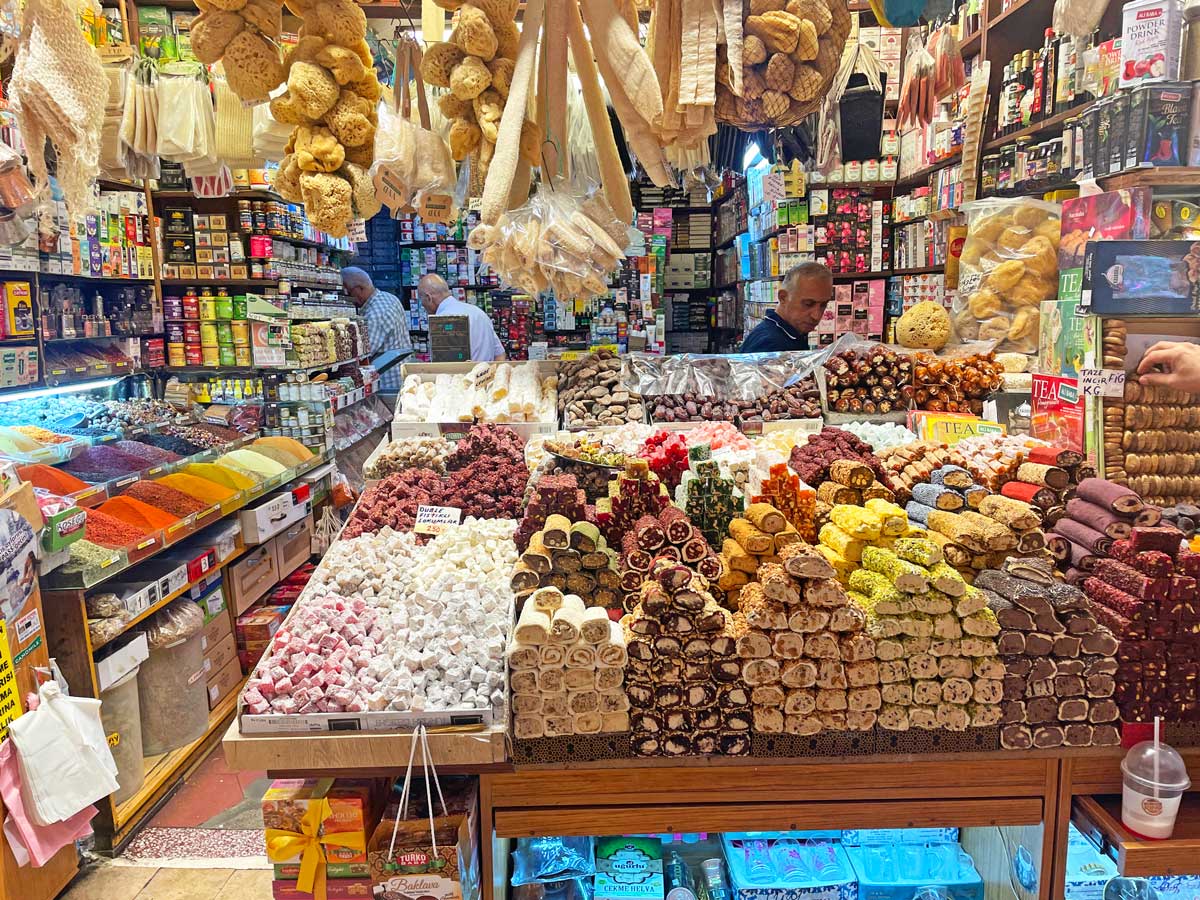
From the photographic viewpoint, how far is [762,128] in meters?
2.20

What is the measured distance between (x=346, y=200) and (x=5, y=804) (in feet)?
6.58

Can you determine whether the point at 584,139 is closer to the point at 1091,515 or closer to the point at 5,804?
the point at 1091,515

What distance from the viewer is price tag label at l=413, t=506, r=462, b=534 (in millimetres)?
2770

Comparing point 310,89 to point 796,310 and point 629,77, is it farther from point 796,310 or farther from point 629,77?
point 796,310

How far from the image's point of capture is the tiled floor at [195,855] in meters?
2.72

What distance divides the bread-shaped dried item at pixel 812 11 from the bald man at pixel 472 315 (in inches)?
181

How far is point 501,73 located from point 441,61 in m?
0.19

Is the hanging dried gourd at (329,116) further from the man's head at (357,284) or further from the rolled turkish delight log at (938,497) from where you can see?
the man's head at (357,284)

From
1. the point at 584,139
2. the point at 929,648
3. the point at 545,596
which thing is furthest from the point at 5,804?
the point at 584,139

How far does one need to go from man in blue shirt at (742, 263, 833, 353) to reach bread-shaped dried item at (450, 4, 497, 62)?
9.38 feet

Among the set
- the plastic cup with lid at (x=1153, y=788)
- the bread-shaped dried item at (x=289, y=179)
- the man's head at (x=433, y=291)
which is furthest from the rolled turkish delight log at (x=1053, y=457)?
the man's head at (x=433, y=291)

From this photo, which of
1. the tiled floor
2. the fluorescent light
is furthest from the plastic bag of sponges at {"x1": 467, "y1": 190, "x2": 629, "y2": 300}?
the fluorescent light

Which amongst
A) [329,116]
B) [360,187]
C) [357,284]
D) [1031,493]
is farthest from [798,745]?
[357,284]

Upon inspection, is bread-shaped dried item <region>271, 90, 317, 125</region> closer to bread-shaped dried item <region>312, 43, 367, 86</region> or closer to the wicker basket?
bread-shaped dried item <region>312, 43, 367, 86</region>
